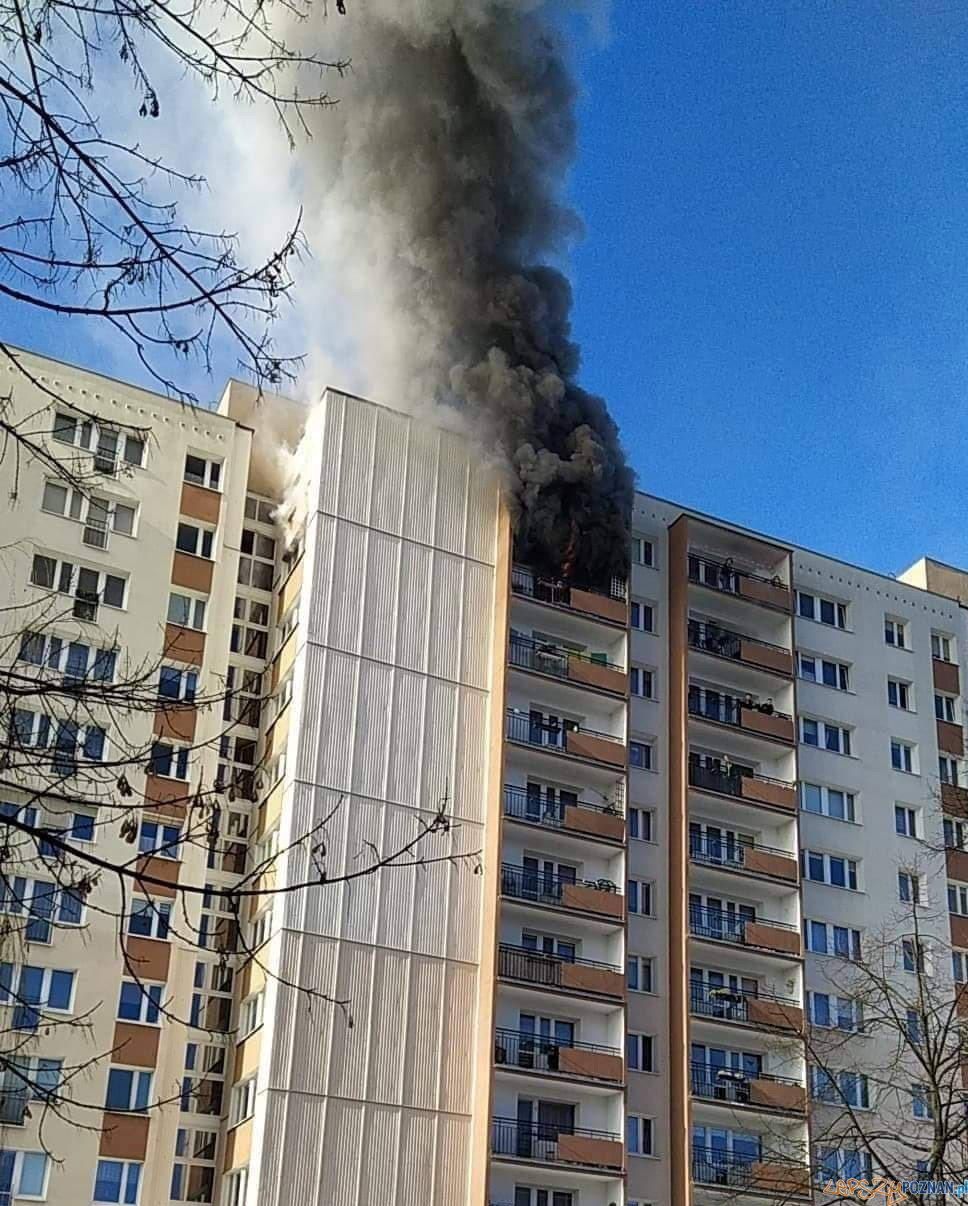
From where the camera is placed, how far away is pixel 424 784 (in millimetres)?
39281

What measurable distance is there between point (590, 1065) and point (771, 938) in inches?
278

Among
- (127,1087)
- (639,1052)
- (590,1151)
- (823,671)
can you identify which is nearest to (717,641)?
(823,671)

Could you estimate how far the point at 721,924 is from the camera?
42.9 m

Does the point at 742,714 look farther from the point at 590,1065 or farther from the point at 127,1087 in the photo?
the point at 127,1087

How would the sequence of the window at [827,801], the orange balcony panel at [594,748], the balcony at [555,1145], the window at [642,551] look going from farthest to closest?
1. the window at [642,551]
2. the window at [827,801]
3. the orange balcony panel at [594,748]
4. the balcony at [555,1145]

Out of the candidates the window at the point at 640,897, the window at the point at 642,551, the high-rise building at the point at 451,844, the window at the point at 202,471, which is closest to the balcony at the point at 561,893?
the high-rise building at the point at 451,844

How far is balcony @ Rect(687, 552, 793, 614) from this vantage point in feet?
155

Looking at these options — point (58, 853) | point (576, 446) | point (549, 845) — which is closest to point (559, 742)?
point (549, 845)

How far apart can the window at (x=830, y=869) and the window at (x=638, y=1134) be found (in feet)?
30.8

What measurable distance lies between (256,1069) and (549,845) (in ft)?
32.6

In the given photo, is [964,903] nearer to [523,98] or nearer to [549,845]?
[549,845]

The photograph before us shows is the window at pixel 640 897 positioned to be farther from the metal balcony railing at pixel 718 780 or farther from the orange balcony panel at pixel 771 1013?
the orange balcony panel at pixel 771 1013

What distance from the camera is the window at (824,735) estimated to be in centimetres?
4762

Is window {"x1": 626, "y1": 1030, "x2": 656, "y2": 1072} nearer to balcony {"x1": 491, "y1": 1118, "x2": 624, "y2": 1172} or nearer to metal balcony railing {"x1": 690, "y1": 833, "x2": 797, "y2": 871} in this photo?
balcony {"x1": 491, "y1": 1118, "x2": 624, "y2": 1172}
